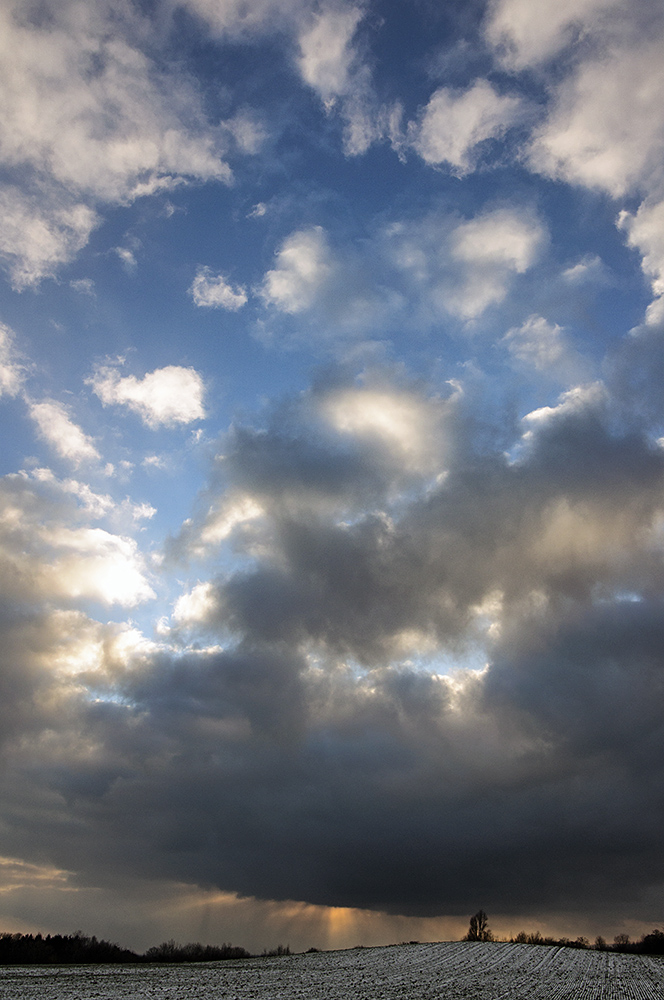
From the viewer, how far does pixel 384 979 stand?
71.6m

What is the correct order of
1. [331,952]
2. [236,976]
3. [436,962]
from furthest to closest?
[331,952], [436,962], [236,976]

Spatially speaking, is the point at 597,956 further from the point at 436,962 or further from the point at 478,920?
the point at 478,920

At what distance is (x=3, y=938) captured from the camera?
134 meters

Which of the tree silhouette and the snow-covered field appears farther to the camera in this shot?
the tree silhouette

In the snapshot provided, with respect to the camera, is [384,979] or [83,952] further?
[83,952]

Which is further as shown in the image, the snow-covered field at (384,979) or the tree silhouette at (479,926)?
the tree silhouette at (479,926)

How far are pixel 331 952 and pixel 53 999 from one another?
250 feet

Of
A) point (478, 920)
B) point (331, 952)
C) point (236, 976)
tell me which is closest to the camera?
point (236, 976)

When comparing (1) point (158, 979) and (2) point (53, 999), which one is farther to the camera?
(1) point (158, 979)

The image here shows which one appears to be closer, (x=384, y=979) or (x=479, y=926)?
(x=384, y=979)

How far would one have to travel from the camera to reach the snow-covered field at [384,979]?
196ft

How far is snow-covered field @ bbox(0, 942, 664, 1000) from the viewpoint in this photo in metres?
59.8

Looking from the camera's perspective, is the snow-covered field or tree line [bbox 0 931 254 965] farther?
tree line [bbox 0 931 254 965]

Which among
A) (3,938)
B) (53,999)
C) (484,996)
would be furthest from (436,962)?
(3,938)
